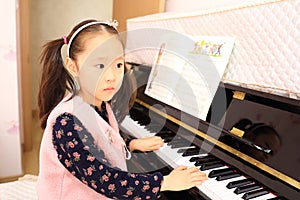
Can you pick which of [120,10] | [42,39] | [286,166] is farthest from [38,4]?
[286,166]

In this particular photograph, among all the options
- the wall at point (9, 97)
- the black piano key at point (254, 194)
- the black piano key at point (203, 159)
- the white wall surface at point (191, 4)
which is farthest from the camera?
the wall at point (9, 97)

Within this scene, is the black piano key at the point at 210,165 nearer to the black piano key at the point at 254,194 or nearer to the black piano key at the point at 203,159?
the black piano key at the point at 203,159

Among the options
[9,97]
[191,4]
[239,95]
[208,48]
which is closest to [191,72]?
[208,48]

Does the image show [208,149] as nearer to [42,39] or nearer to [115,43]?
[115,43]

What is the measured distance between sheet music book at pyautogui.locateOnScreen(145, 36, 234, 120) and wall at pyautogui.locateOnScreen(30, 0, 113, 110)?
2.92m

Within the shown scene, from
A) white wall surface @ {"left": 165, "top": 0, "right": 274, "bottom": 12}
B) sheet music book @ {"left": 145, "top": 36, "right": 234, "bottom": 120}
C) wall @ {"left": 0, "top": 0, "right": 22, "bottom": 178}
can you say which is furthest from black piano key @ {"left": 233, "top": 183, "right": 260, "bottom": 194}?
wall @ {"left": 0, "top": 0, "right": 22, "bottom": 178}

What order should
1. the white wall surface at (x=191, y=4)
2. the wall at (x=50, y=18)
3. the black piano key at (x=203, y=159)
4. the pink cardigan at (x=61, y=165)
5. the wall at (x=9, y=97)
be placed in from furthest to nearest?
1. the wall at (x=50, y=18)
2. the wall at (x=9, y=97)
3. the white wall surface at (x=191, y=4)
4. the black piano key at (x=203, y=159)
5. the pink cardigan at (x=61, y=165)

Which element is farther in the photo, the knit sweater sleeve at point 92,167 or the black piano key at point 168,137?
the black piano key at point 168,137

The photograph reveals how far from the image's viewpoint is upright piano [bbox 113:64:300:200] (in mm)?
892

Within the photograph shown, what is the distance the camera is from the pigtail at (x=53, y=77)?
1.05 m

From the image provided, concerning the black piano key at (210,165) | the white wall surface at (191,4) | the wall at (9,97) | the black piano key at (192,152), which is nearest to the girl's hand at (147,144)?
the black piano key at (192,152)

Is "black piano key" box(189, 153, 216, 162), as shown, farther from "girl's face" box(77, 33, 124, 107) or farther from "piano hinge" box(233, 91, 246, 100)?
"girl's face" box(77, 33, 124, 107)

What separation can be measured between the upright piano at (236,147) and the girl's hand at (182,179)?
3cm

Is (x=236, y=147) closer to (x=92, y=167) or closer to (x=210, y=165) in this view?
(x=210, y=165)
